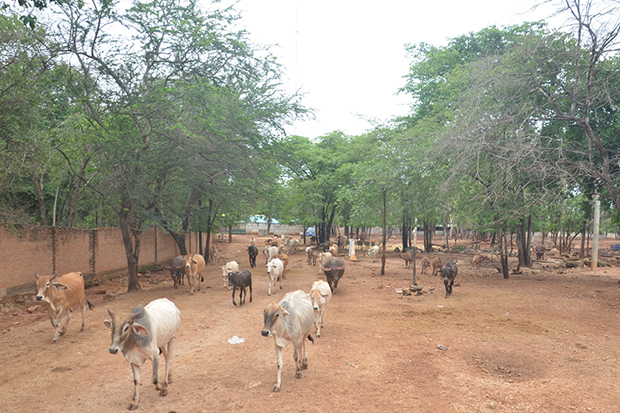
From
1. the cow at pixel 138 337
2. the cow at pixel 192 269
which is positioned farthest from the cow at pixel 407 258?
the cow at pixel 138 337

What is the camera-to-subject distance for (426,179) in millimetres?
16609

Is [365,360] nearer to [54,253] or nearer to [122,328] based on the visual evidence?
[122,328]

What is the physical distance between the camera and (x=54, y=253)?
14.3 meters

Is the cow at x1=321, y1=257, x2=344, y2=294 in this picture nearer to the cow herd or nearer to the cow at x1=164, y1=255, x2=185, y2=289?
the cow herd

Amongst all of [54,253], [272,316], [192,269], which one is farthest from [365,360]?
[54,253]

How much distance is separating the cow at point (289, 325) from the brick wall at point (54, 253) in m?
10.9

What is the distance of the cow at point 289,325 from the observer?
6020mm

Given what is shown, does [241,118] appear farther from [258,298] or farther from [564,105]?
[564,105]

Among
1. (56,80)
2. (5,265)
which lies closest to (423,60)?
(56,80)

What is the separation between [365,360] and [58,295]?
23.0 feet

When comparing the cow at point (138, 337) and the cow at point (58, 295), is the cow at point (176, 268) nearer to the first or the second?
the cow at point (58, 295)

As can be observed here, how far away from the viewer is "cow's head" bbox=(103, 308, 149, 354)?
5.04 meters

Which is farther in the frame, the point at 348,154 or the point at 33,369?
the point at 348,154

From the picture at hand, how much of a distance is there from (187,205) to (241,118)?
6.53 metres
